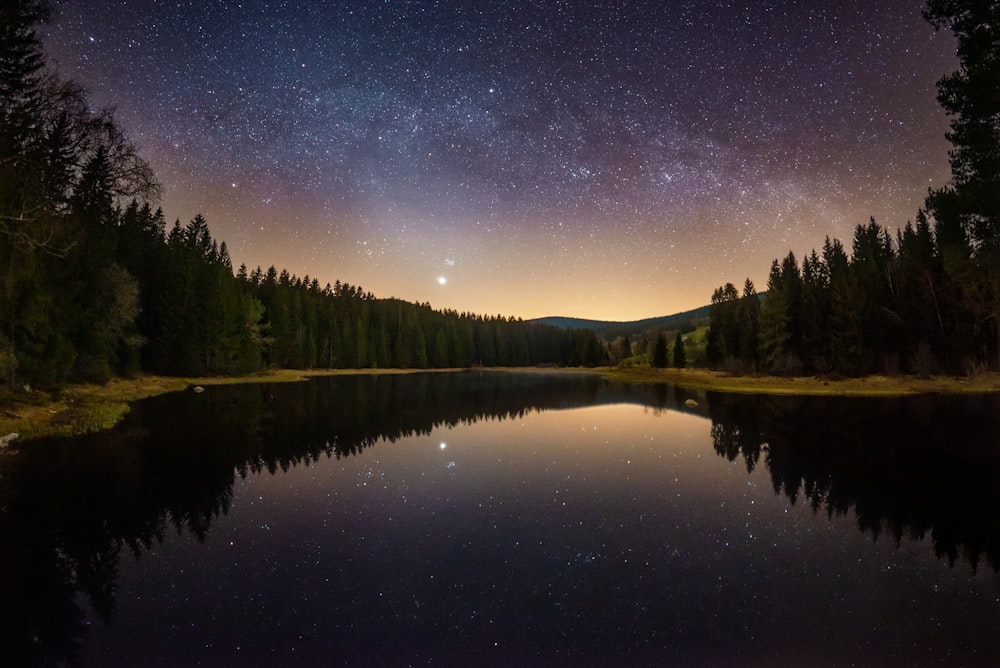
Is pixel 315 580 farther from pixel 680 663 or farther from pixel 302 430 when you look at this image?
pixel 302 430

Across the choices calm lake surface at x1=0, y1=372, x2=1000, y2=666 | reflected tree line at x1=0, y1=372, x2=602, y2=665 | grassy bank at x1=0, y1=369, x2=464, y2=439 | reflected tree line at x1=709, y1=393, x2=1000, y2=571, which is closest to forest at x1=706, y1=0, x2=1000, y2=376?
reflected tree line at x1=709, y1=393, x2=1000, y2=571

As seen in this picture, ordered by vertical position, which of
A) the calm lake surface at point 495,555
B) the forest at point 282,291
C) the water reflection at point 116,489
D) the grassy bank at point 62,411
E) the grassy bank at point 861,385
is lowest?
the grassy bank at point 861,385

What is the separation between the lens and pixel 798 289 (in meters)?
70.4

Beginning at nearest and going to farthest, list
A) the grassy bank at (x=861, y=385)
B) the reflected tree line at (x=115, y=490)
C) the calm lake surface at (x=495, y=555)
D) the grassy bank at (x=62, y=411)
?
1. the calm lake surface at (x=495, y=555)
2. the reflected tree line at (x=115, y=490)
3. the grassy bank at (x=62, y=411)
4. the grassy bank at (x=861, y=385)

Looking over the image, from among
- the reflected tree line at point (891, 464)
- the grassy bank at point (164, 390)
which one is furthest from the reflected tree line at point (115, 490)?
the reflected tree line at point (891, 464)

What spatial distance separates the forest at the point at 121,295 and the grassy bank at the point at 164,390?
2.31m

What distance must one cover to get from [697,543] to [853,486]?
7.93m

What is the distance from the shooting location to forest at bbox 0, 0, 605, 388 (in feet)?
52.5

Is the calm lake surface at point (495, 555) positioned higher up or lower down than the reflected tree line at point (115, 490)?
lower down

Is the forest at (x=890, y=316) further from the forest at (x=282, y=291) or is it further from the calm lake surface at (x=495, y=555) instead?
the calm lake surface at (x=495, y=555)

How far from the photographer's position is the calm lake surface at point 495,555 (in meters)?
6.34

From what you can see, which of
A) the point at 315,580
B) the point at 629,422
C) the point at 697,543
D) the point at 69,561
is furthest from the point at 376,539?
the point at 629,422

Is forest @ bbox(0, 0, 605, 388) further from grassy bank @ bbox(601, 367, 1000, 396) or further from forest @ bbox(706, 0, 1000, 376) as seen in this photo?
grassy bank @ bbox(601, 367, 1000, 396)

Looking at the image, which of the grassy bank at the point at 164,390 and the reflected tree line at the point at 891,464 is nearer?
the reflected tree line at the point at 891,464
